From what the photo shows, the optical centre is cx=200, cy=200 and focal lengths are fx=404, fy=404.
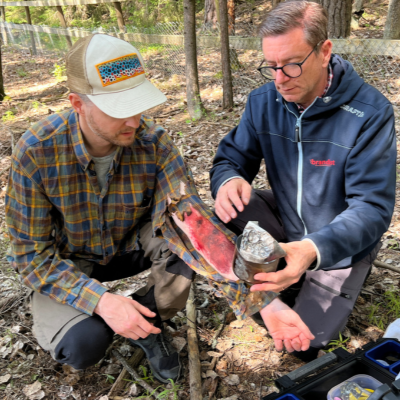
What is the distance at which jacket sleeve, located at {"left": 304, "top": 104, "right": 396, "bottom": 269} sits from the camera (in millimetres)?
2203

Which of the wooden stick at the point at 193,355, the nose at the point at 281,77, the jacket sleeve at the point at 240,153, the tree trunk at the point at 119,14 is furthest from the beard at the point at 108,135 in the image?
the tree trunk at the point at 119,14

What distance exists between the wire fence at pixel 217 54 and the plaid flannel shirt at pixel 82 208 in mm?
4243

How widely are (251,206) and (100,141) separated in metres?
1.28

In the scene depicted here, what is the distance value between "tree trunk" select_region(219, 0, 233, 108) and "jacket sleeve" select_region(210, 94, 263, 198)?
358 cm

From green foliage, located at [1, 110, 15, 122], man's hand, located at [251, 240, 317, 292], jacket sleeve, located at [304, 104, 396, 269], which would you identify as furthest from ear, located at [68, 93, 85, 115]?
green foliage, located at [1, 110, 15, 122]

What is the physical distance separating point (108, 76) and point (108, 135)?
33cm

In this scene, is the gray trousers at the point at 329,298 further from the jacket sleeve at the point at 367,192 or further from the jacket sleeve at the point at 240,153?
the jacket sleeve at the point at 240,153

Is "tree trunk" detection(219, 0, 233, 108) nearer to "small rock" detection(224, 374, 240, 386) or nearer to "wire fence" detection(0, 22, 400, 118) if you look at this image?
"wire fence" detection(0, 22, 400, 118)

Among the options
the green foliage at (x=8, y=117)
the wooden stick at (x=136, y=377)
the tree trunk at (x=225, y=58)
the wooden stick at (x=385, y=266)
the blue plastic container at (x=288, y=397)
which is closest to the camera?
the blue plastic container at (x=288, y=397)

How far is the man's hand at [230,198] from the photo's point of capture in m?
2.60

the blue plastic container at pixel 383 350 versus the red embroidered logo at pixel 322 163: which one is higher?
the red embroidered logo at pixel 322 163

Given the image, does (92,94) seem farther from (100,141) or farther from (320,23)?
(320,23)

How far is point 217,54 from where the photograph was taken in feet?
33.1

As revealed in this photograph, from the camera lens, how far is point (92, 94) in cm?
216
